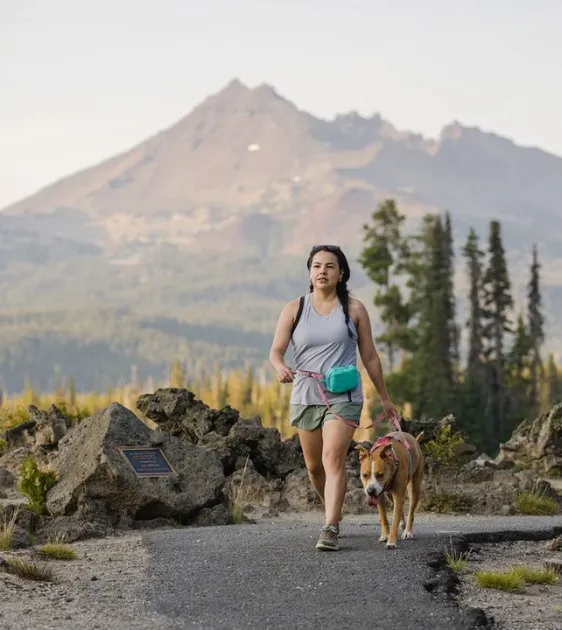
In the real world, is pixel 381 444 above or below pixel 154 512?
above

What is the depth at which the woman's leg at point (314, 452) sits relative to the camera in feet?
34.7

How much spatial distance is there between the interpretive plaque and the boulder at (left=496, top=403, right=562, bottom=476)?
36.7ft

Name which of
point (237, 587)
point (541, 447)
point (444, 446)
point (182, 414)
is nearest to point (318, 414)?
point (237, 587)

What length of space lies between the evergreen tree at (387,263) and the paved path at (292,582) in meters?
56.7

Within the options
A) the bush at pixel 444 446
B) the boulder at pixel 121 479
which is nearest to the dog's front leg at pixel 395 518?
the boulder at pixel 121 479

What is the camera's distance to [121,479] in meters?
13.4

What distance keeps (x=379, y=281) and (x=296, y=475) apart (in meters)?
51.7

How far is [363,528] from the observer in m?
12.9

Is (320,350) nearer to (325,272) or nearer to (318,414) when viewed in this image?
(318,414)

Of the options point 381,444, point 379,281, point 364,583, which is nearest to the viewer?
point 364,583

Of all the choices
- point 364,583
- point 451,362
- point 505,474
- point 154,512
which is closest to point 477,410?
point 451,362

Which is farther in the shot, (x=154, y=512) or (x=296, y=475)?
(x=296, y=475)

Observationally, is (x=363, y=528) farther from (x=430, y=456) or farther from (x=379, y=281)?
(x=379, y=281)

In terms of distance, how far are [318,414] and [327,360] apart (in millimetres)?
468
